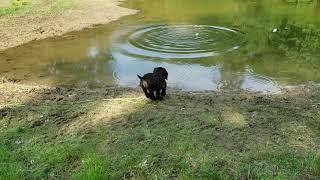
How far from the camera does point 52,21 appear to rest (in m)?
20.0

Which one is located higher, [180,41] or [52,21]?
[180,41]

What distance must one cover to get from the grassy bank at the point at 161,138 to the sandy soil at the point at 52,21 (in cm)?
837

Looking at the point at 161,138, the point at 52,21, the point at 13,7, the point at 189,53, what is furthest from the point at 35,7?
the point at 161,138

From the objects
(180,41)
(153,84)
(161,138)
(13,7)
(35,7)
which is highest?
(153,84)

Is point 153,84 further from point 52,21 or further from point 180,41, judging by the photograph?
point 52,21

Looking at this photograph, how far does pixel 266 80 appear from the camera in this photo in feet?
39.4

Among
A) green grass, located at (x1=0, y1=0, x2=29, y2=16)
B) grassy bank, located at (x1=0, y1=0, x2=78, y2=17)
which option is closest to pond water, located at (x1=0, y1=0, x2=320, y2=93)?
grassy bank, located at (x1=0, y1=0, x2=78, y2=17)

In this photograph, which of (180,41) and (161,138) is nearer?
(161,138)

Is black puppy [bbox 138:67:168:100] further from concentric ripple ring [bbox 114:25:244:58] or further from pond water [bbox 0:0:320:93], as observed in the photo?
concentric ripple ring [bbox 114:25:244:58]

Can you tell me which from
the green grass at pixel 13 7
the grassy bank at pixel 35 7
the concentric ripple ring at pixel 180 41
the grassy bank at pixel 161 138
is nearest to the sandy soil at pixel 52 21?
the grassy bank at pixel 35 7

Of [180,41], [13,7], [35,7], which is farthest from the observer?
[35,7]

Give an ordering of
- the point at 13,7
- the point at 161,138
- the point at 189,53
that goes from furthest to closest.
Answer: the point at 13,7 → the point at 189,53 → the point at 161,138

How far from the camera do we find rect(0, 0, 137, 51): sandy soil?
17.6 m

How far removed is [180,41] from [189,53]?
4.95ft
